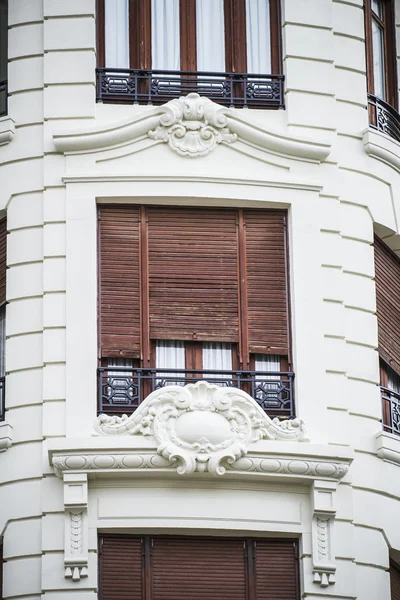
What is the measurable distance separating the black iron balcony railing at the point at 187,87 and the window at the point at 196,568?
6396 mm

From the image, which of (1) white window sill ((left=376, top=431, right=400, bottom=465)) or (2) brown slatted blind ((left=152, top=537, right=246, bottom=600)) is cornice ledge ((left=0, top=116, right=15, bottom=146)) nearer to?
(2) brown slatted blind ((left=152, top=537, right=246, bottom=600))

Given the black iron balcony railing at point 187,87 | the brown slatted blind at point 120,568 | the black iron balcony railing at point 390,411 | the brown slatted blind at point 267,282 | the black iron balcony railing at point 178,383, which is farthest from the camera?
the black iron balcony railing at point 187,87

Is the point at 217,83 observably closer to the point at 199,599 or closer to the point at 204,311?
the point at 204,311

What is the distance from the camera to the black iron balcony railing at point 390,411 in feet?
87.2

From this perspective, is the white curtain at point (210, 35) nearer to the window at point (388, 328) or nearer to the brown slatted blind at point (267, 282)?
the brown slatted blind at point (267, 282)

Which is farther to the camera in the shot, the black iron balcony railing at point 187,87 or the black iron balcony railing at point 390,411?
the black iron balcony railing at point 187,87

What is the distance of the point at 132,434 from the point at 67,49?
231 inches

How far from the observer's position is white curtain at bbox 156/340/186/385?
25656mm

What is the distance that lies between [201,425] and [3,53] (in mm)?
7022

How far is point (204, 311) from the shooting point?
25.9 meters

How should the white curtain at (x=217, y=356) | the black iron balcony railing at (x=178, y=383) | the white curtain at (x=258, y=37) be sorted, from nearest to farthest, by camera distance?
1. the black iron balcony railing at (x=178, y=383)
2. the white curtain at (x=217, y=356)
3. the white curtain at (x=258, y=37)

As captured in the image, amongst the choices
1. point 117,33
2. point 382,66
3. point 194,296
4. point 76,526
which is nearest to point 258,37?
point 117,33

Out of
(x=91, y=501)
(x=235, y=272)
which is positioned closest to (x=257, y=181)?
(x=235, y=272)

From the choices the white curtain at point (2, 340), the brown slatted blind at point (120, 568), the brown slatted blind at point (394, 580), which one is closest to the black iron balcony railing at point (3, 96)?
the white curtain at point (2, 340)
